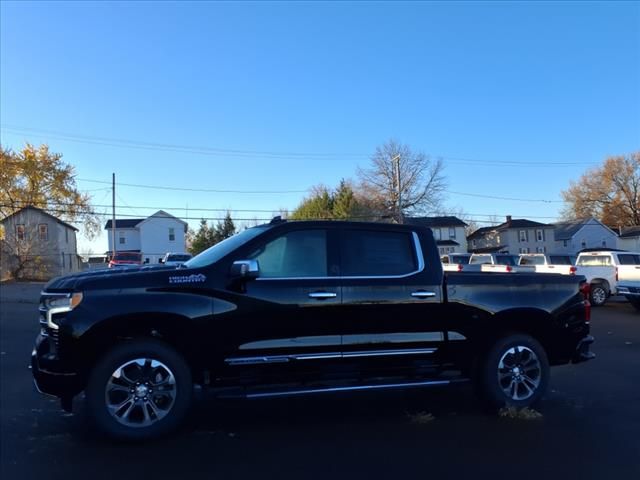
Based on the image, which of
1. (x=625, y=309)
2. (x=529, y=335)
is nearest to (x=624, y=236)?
(x=625, y=309)

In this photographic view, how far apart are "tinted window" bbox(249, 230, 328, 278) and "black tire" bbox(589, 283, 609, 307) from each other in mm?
15273

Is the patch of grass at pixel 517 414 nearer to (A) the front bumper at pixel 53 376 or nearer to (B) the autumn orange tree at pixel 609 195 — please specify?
(A) the front bumper at pixel 53 376

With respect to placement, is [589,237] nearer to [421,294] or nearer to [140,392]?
[421,294]

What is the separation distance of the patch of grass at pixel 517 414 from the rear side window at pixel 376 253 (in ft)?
5.33

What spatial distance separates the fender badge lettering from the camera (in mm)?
4754

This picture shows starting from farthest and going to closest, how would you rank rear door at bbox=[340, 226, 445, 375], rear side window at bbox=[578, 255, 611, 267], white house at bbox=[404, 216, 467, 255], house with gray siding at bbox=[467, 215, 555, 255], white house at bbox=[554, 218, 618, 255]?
1. white house at bbox=[554, 218, 618, 255]
2. house with gray siding at bbox=[467, 215, 555, 255]
3. white house at bbox=[404, 216, 467, 255]
4. rear side window at bbox=[578, 255, 611, 267]
5. rear door at bbox=[340, 226, 445, 375]

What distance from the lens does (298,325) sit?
194 inches

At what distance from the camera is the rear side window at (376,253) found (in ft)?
17.3

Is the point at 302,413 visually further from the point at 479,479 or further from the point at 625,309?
the point at 625,309

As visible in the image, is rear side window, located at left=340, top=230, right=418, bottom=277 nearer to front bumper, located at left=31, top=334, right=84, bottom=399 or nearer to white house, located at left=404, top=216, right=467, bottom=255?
front bumper, located at left=31, top=334, right=84, bottom=399

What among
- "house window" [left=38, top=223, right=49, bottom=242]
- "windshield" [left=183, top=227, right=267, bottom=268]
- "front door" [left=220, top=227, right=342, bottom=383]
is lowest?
"front door" [left=220, top=227, right=342, bottom=383]

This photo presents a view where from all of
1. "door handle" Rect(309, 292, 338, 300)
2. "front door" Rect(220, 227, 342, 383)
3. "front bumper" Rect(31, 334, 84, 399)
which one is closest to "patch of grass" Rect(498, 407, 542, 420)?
"front door" Rect(220, 227, 342, 383)

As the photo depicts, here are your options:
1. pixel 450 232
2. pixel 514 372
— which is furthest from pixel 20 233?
pixel 450 232

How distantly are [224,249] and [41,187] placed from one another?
5123cm
